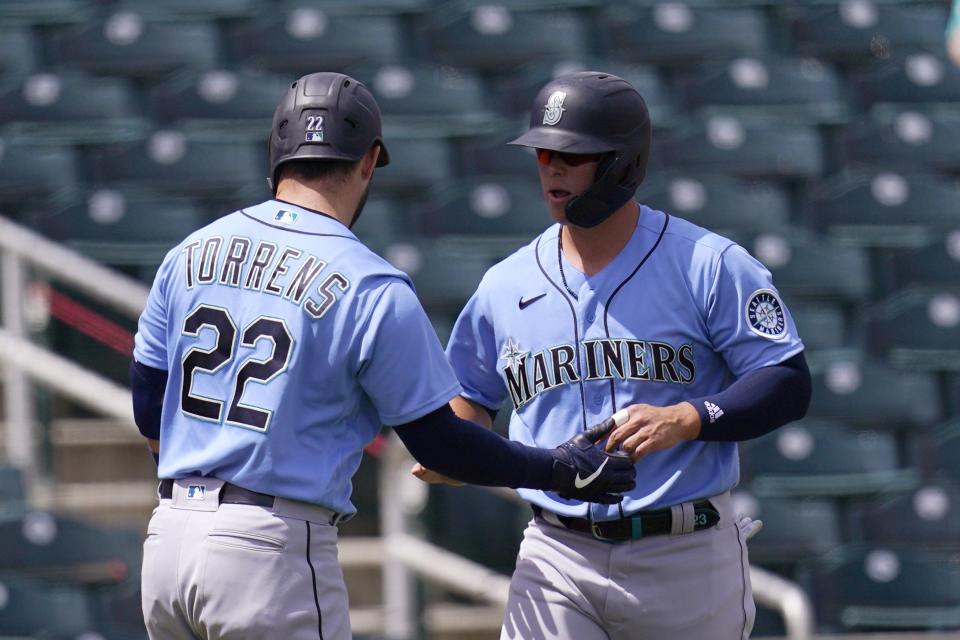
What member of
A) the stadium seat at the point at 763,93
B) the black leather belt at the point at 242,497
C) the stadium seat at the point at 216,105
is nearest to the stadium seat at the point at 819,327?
the stadium seat at the point at 763,93

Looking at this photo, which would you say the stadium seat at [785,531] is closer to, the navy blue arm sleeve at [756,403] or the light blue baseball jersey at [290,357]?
the navy blue arm sleeve at [756,403]

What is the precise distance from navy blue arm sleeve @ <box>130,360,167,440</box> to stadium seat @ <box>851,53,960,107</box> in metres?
5.40

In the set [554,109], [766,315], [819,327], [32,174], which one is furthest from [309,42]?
[766,315]

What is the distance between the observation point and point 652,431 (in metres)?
2.81

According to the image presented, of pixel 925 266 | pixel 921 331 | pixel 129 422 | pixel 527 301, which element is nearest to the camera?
pixel 527 301

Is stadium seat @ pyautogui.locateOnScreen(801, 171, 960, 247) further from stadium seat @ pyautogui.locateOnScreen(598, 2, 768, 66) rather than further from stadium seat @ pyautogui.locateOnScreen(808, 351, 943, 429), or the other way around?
stadium seat @ pyautogui.locateOnScreen(598, 2, 768, 66)

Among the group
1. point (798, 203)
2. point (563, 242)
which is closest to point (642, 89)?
point (798, 203)

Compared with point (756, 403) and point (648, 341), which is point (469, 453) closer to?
point (648, 341)

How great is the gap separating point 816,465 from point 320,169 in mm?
3641

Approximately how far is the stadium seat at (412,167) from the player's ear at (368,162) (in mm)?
3726

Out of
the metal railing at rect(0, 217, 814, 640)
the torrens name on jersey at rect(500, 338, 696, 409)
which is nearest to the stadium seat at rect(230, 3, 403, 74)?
the metal railing at rect(0, 217, 814, 640)

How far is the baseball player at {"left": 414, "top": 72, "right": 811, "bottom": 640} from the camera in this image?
291 centimetres

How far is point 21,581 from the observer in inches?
195

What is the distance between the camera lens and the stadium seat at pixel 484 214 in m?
6.34
